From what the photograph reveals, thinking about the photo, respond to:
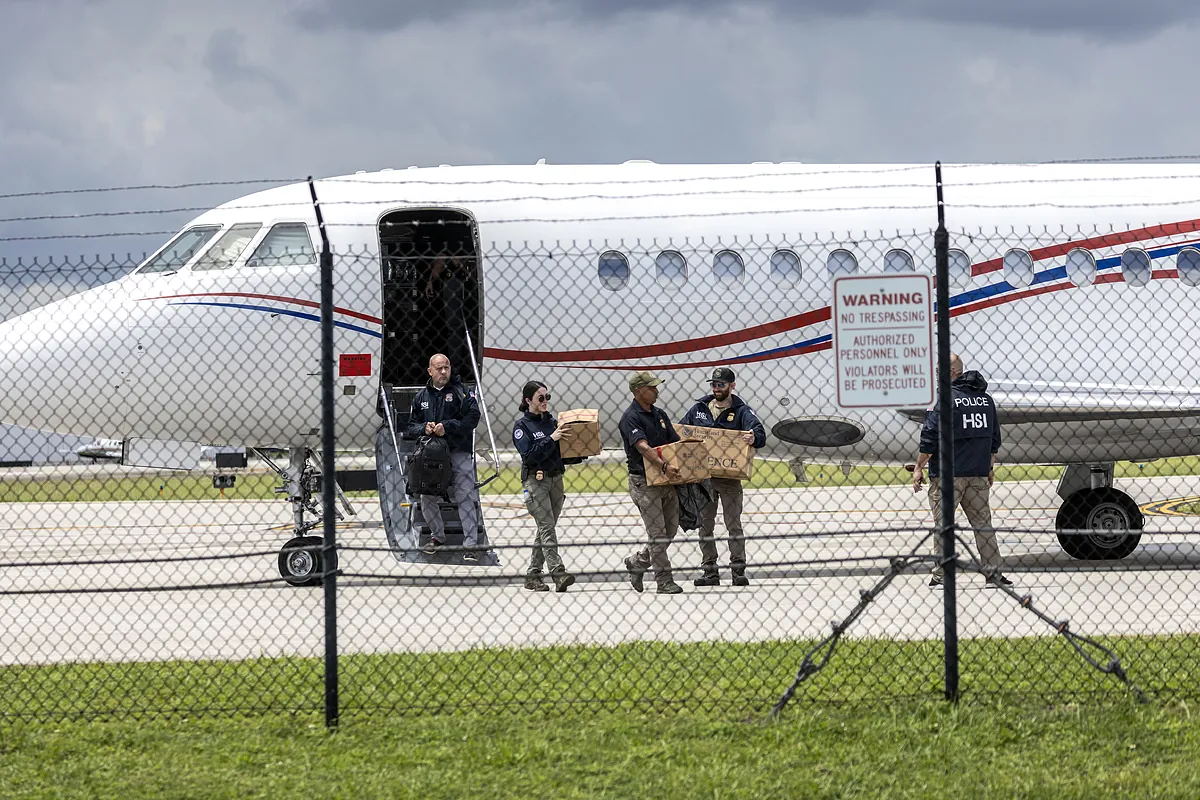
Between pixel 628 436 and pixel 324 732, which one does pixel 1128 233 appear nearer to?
pixel 628 436

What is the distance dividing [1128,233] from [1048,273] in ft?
3.29

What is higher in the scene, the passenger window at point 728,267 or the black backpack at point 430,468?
the passenger window at point 728,267

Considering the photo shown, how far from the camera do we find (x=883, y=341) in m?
7.50

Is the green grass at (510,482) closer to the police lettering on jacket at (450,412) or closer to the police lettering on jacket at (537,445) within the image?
the police lettering on jacket at (450,412)

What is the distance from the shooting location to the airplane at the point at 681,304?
44.4 ft

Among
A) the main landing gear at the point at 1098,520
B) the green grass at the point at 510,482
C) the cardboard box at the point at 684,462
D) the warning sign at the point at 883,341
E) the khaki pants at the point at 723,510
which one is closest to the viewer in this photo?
the warning sign at the point at 883,341

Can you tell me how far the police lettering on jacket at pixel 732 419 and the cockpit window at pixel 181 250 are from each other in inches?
215

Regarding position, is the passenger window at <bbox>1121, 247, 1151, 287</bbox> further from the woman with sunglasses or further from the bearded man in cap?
the woman with sunglasses

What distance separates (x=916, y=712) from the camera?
23.5 ft

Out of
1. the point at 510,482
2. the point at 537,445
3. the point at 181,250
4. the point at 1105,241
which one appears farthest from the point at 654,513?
the point at 510,482

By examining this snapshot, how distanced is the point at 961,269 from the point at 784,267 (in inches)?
74.6

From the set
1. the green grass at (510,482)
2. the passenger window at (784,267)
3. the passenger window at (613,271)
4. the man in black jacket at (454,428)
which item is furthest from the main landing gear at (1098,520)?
the green grass at (510,482)

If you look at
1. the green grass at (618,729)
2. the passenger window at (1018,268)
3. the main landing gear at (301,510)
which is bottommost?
the green grass at (618,729)

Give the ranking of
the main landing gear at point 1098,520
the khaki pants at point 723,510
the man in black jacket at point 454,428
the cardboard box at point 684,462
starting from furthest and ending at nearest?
the main landing gear at point 1098,520 → the khaki pants at point 723,510 → the man in black jacket at point 454,428 → the cardboard box at point 684,462
